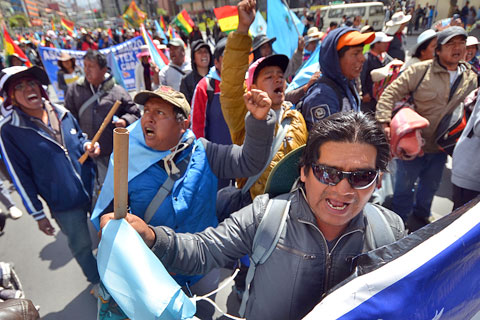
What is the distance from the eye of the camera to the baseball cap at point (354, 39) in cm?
208

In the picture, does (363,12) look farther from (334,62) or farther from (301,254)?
(301,254)

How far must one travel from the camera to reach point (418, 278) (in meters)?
0.83

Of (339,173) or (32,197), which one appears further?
(32,197)

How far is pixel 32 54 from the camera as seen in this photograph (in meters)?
10.9

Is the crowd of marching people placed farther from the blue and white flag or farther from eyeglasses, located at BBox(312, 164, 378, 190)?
the blue and white flag

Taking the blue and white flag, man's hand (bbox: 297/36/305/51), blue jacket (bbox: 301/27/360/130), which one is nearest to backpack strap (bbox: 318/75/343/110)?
blue jacket (bbox: 301/27/360/130)

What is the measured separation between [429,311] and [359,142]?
0.56 m

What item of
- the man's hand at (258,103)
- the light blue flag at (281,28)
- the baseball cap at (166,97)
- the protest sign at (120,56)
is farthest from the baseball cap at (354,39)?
the protest sign at (120,56)

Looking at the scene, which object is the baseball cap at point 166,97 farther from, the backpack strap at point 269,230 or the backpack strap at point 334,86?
the backpack strap at point 334,86

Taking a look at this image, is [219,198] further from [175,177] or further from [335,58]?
[335,58]

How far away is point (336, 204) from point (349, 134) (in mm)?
261

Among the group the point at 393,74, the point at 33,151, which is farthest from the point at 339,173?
the point at 393,74

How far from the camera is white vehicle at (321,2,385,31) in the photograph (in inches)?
148

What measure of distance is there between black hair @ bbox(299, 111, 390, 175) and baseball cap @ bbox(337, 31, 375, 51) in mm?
1205
